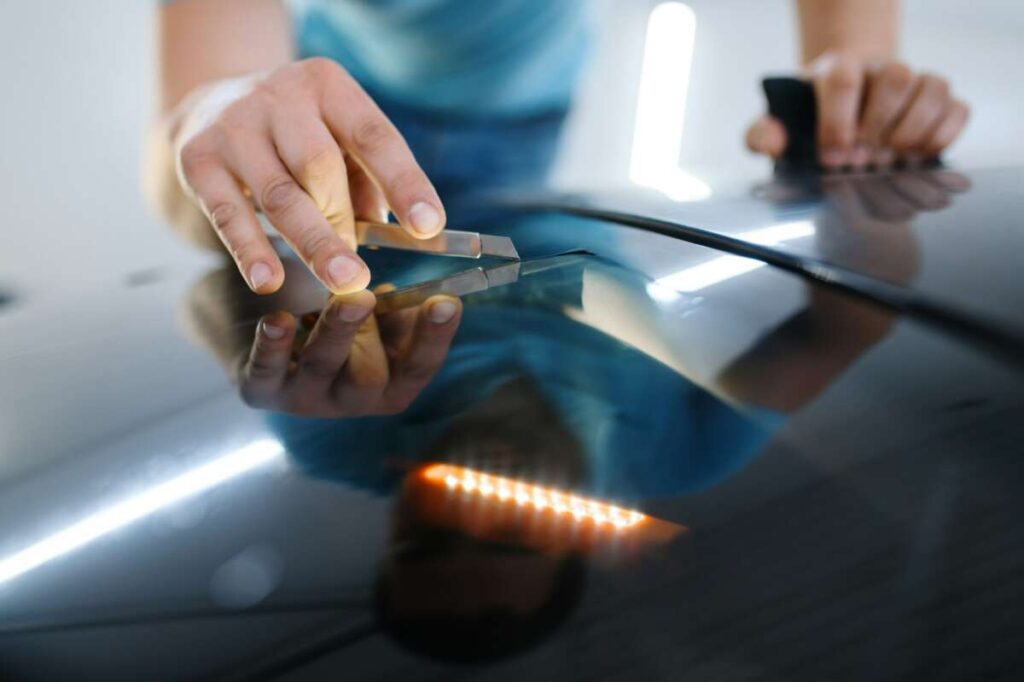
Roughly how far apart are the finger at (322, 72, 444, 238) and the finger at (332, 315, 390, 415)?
0.12 metres

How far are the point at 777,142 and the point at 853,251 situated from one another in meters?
0.41

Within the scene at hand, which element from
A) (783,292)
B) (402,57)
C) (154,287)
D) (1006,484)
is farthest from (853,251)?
(402,57)

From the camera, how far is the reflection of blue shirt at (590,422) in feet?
0.61

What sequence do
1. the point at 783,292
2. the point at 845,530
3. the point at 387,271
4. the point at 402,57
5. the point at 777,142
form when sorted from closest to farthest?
the point at 845,530, the point at 783,292, the point at 387,271, the point at 777,142, the point at 402,57

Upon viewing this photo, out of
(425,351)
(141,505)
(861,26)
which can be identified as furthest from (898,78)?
(141,505)

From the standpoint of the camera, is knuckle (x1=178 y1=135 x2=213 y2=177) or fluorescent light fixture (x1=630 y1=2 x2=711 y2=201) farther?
fluorescent light fixture (x1=630 y1=2 x2=711 y2=201)

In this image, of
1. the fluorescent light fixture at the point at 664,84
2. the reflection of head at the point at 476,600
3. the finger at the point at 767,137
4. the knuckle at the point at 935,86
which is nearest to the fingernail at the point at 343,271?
the reflection of head at the point at 476,600

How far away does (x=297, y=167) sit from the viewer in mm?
440

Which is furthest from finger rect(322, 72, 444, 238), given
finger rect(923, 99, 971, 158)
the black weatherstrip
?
finger rect(923, 99, 971, 158)

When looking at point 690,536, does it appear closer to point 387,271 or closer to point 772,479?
point 772,479

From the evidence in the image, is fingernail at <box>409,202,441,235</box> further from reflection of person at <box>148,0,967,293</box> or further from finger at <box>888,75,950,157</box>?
finger at <box>888,75,950,157</box>

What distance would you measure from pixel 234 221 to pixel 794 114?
0.48 m

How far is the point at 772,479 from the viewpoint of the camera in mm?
173

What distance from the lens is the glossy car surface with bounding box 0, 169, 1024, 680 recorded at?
14 centimetres
